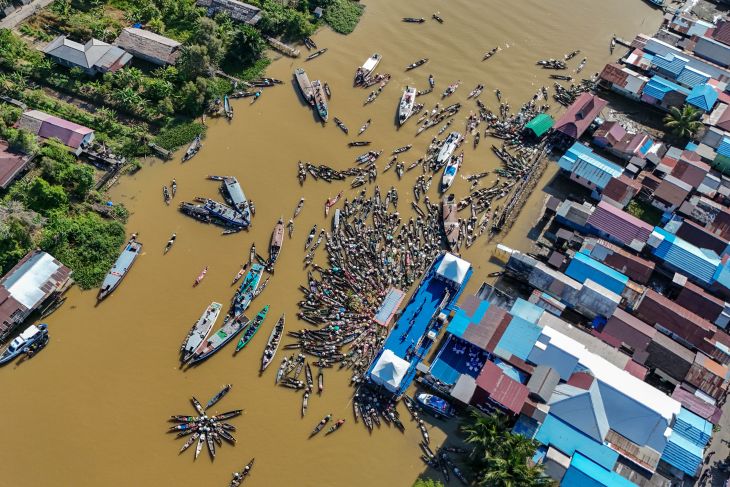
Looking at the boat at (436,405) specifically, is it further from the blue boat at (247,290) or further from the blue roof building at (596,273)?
the blue boat at (247,290)

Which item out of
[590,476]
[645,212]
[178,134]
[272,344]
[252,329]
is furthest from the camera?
[178,134]

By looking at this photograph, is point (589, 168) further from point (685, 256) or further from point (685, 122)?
point (685, 122)

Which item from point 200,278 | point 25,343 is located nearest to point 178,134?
point 200,278

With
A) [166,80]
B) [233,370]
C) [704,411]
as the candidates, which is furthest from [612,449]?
[166,80]

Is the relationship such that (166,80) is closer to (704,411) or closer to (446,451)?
(446,451)

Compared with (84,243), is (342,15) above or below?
above

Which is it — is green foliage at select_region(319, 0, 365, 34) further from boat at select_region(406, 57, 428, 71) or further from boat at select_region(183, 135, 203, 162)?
boat at select_region(183, 135, 203, 162)

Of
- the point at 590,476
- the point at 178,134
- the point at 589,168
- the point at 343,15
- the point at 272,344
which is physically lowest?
the point at 272,344
